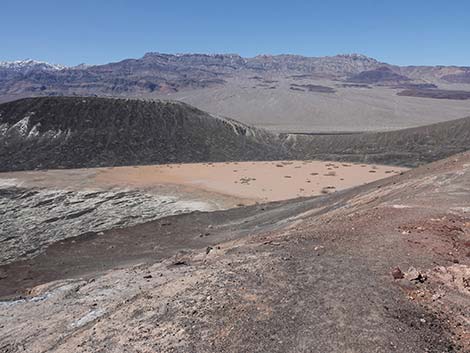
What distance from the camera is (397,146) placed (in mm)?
51594

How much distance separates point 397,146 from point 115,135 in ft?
101

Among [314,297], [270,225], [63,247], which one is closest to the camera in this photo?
[314,297]

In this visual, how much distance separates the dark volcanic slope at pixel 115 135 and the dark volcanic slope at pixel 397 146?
16.6 ft

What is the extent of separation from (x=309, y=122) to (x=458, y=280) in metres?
99.1

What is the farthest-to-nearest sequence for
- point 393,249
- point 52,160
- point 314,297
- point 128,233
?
point 52,160
point 128,233
point 393,249
point 314,297

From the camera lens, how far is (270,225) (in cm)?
1906

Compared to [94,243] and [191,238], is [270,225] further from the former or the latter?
[94,243]

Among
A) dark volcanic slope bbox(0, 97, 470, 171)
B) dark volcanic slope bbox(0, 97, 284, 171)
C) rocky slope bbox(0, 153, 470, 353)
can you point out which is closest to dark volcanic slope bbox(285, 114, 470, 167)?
dark volcanic slope bbox(0, 97, 470, 171)

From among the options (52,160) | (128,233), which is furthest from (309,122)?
(128,233)

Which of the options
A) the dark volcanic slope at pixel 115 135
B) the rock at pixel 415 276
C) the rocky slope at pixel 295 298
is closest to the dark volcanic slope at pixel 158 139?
the dark volcanic slope at pixel 115 135

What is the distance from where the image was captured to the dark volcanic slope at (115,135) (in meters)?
50.1

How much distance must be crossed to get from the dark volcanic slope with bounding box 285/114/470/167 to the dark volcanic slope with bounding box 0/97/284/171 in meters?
5.07

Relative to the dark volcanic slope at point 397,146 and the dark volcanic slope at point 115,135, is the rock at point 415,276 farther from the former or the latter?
the dark volcanic slope at point 115,135

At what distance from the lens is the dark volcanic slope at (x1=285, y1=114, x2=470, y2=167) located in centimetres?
4747
